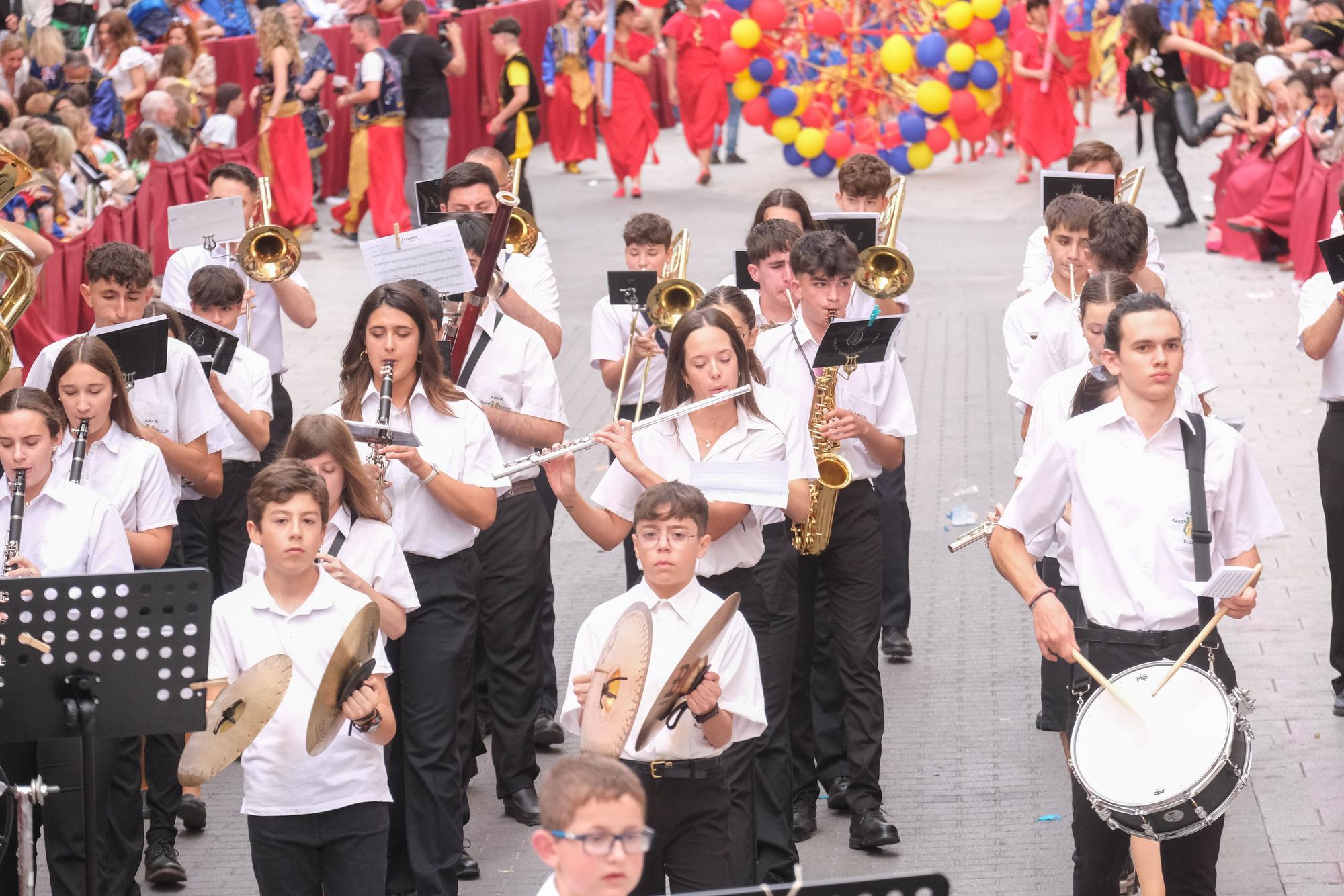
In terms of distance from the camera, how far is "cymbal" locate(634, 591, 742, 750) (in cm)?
430

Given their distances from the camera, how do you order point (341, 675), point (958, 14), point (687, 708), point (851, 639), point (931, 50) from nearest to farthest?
1. point (341, 675)
2. point (687, 708)
3. point (851, 639)
4. point (958, 14)
5. point (931, 50)

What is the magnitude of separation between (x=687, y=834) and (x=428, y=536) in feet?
4.93

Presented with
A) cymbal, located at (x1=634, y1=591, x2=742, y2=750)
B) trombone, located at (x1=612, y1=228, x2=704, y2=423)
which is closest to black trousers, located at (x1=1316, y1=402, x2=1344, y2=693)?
trombone, located at (x1=612, y1=228, x2=704, y2=423)

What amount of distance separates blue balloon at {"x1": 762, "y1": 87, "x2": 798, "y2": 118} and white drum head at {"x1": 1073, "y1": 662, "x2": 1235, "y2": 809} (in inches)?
597

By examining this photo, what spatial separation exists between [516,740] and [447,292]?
1.80m

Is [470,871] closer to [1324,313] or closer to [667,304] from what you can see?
[667,304]

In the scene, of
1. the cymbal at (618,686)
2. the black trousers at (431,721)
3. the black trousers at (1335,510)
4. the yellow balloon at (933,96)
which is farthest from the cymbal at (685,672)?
the yellow balloon at (933,96)

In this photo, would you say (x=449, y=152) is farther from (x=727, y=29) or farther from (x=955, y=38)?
(x=955, y=38)

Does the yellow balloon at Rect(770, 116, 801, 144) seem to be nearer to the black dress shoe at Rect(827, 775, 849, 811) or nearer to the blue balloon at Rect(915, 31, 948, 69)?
the blue balloon at Rect(915, 31, 948, 69)

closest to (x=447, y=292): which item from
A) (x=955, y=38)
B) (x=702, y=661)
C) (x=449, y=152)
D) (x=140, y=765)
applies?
(x=140, y=765)

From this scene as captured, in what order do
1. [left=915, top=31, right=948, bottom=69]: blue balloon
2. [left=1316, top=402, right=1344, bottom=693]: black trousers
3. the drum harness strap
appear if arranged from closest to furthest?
the drum harness strap, [left=1316, top=402, right=1344, bottom=693]: black trousers, [left=915, top=31, right=948, bottom=69]: blue balloon

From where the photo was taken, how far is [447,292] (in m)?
6.66

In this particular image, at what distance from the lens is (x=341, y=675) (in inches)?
177

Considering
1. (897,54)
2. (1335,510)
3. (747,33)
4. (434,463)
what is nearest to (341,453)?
(434,463)
